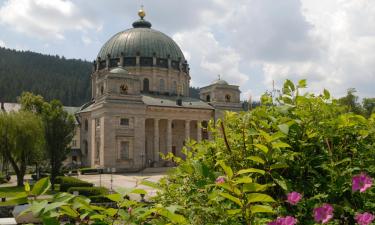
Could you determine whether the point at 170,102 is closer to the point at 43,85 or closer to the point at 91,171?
the point at 91,171

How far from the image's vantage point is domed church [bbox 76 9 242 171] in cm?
6000

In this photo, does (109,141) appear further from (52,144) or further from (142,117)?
(52,144)

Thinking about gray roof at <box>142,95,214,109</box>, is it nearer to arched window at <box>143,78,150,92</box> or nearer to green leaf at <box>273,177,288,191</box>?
arched window at <box>143,78,150,92</box>

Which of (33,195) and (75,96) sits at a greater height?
(75,96)

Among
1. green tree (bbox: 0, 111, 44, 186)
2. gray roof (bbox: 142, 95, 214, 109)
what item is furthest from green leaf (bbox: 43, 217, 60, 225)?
gray roof (bbox: 142, 95, 214, 109)

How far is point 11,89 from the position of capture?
172m

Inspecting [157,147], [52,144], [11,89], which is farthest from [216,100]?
[11,89]

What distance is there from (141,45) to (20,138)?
37.8 meters

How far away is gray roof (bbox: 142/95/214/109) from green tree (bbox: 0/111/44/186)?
2322 cm

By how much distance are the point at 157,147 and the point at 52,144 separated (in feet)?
84.1

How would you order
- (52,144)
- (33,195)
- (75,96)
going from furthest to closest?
(75,96)
(52,144)
(33,195)

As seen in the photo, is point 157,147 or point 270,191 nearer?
point 270,191

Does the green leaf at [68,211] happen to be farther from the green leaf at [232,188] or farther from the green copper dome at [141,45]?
the green copper dome at [141,45]

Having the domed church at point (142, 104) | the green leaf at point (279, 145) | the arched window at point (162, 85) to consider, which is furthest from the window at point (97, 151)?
the green leaf at point (279, 145)
